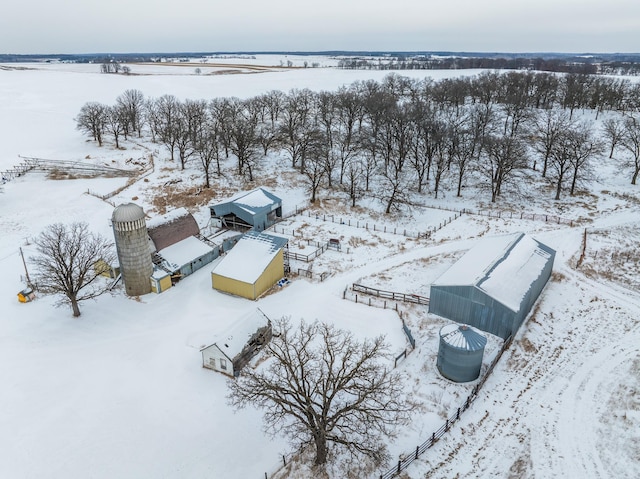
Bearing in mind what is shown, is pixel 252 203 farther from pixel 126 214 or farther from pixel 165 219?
pixel 126 214

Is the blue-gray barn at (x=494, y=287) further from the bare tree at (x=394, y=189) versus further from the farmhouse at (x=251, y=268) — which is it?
the bare tree at (x=394, y=189)

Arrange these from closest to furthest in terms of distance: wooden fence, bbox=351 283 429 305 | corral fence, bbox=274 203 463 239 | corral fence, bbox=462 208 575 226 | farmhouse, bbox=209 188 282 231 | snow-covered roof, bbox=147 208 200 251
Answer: wooden fence, bbox=351 283 429 305 → snow-covered roof, bbox=147 208 200 251 → farmhouse, bbox=209 188 282 231 → corral fence, bbox=274 203 463 239 → corral fence, bbox=462 208 575 226

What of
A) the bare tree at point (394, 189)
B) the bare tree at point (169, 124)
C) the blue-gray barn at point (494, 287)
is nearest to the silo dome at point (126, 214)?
the blue-gray barn at point (494, 287)

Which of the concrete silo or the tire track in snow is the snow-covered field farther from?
the concrete silo

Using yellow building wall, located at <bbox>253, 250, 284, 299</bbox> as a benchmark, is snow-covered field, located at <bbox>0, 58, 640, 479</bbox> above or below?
below

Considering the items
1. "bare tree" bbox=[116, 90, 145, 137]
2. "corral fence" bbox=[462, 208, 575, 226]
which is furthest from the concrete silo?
"bare tree" bbox=[116, 90, 145, 137]

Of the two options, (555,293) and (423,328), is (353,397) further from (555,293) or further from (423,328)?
(555,293)

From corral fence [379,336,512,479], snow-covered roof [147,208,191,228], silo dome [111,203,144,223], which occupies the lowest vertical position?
corral fence [379,336,512,479]
